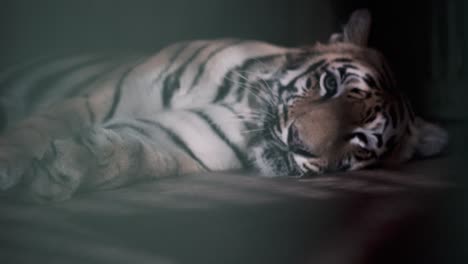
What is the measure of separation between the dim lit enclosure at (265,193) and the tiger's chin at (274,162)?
8cm

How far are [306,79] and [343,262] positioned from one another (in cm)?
76

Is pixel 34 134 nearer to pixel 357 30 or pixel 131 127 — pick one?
pixel 131 127

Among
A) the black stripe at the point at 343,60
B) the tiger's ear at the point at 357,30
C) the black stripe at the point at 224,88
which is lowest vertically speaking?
the black stripe at the point at 224,88

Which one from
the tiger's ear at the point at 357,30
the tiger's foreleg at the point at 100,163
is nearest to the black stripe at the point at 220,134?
the tiger's foreleg at the point at 100,163

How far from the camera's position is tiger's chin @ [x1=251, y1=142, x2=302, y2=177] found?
1.27m

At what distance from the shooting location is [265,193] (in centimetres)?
104

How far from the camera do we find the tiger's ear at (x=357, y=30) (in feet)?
4.97

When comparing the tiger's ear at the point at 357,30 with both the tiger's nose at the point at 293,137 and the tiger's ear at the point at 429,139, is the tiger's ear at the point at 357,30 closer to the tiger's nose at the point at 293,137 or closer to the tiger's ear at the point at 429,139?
the tiger's ear at the point at 429,139

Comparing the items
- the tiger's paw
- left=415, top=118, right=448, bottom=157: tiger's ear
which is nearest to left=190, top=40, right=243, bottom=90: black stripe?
left=415, top=118, right=448, bottom=157: tiger's ear

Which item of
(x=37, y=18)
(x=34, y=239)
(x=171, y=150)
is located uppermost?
(x=37, y=18)

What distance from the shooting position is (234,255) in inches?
25.0

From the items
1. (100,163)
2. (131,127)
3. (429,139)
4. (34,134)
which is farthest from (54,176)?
(429,139)

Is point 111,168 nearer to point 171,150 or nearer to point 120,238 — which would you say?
point 171,150

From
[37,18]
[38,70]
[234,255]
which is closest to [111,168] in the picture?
[37,18]
